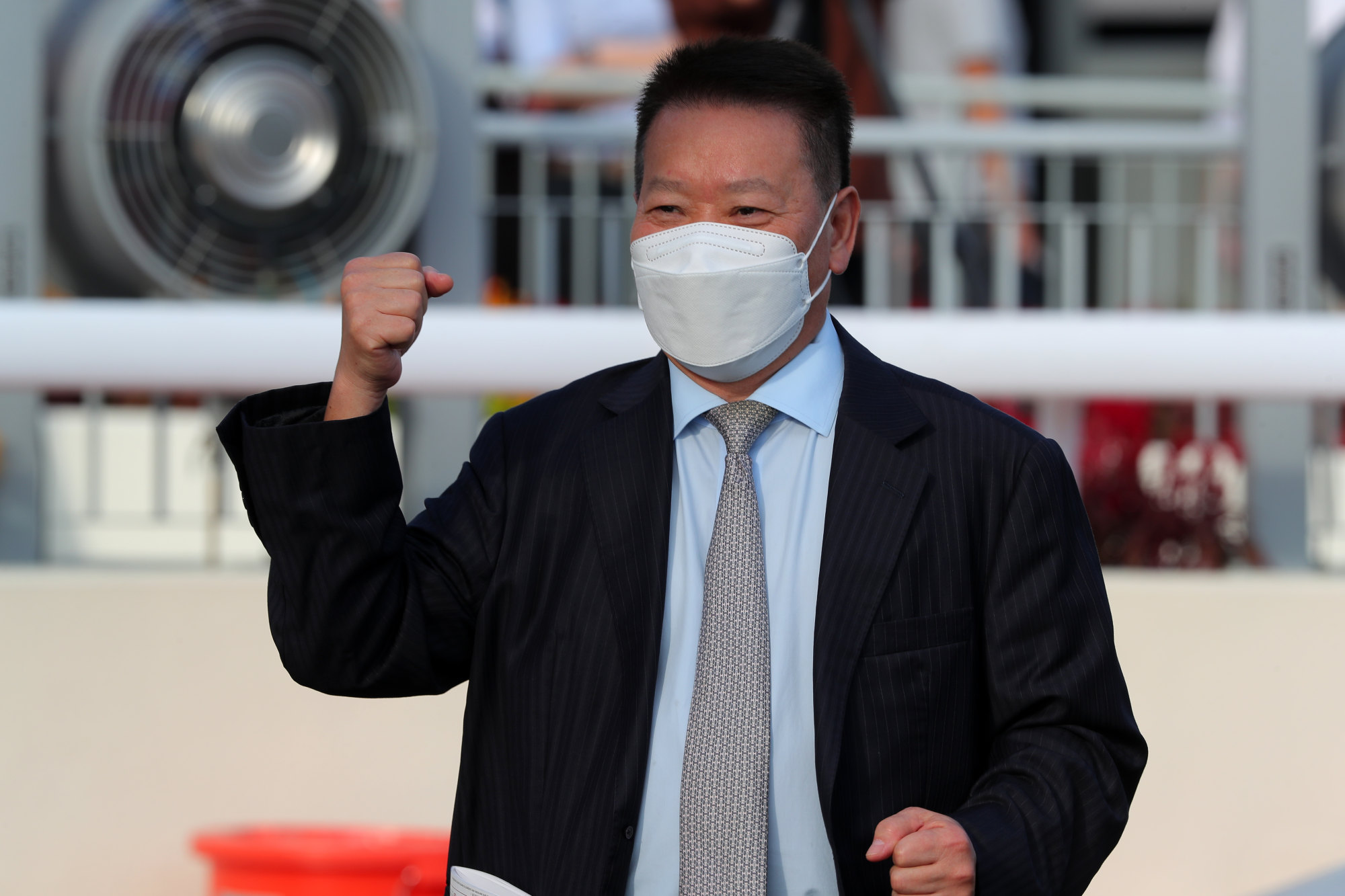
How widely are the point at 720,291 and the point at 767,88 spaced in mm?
220

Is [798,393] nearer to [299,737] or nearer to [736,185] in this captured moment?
[736,185]

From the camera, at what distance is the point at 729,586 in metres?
1.46

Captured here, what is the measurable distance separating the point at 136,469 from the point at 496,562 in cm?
262

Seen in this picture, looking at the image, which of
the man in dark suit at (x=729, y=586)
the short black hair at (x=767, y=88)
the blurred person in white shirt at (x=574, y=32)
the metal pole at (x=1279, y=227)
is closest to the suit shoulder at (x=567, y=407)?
the man in dark suit at (x=729, y=586)

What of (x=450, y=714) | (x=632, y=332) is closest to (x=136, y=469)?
(x=450, y=714)

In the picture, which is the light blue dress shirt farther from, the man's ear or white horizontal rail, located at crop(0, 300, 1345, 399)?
white horizontal rail, located at crop(0, 300, 1345, 399)

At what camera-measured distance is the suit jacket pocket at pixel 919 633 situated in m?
1.44

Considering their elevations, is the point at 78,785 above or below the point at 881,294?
below

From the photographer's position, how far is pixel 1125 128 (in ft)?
15.0

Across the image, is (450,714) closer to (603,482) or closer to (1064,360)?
(1064,360)

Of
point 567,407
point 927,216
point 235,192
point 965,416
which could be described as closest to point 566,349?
point 567,407

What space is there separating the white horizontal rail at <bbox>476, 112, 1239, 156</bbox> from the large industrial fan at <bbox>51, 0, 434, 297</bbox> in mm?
307

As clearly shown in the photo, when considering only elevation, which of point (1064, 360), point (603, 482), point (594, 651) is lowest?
point (594, 651)

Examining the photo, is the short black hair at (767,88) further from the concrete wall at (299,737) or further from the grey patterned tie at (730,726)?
the concrete wall at (299,737)
